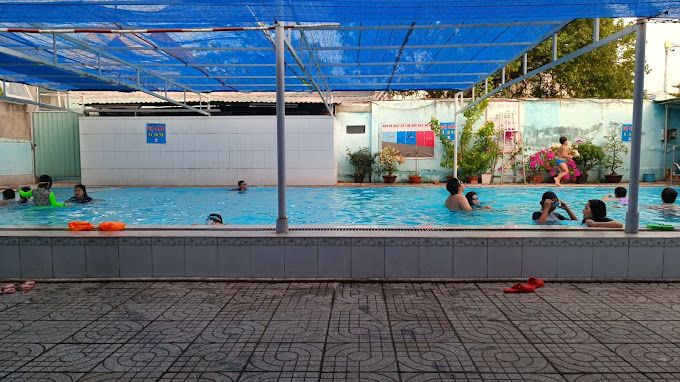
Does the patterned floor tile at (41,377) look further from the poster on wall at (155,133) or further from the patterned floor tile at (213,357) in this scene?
the poster on wall at (155,133)

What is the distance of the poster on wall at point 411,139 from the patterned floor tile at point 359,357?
46.2 ft

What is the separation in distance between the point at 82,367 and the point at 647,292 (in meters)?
4.31

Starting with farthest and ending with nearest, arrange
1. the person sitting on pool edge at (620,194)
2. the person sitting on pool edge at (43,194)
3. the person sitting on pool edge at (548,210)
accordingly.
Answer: the person sitting on pool edge at (43,194) < the person sitting on pool edge at (620,194) < the person sitting on pool edge at (548,210)

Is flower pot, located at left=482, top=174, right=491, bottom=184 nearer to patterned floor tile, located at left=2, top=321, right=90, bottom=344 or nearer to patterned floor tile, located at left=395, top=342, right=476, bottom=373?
patterned floor tile, located at left=395, top=342, right=476, bottom=373

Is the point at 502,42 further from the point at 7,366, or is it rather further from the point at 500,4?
the point at 7,366

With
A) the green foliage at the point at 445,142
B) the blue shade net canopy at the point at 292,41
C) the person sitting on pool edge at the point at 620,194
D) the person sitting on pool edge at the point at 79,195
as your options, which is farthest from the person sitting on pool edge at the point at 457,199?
the person sitting on pool edge at the point at 79,195

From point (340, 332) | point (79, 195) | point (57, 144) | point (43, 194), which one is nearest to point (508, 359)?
point (340, 332)

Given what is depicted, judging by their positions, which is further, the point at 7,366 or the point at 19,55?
the point at 19,55

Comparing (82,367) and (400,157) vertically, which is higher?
(400,157)

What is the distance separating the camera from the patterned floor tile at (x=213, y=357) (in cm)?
253

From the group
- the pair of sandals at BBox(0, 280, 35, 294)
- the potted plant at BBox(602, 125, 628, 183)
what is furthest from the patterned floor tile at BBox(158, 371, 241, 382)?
the potted plant at BBox(602, 125, 628, 183)

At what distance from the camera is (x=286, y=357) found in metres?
2.65

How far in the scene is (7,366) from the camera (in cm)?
256

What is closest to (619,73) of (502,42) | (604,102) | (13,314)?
(604,102)
